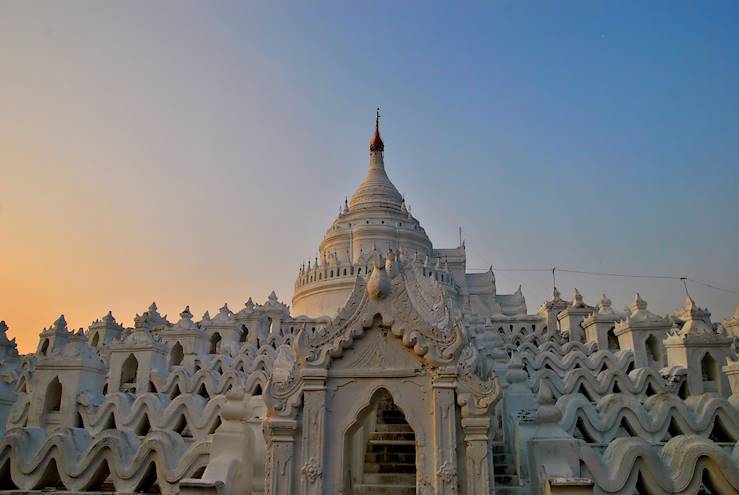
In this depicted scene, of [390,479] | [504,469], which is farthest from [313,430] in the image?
[504,469]

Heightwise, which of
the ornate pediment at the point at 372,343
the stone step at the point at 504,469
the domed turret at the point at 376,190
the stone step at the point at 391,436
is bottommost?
the stone step at the point at 504,469

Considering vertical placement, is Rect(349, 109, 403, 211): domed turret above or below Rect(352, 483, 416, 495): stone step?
above

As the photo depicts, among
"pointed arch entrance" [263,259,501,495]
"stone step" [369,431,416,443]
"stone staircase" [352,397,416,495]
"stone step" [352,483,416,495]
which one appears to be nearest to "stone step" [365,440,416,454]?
"stone staircase" [352,397,416,495]

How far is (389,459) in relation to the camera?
10508 mm

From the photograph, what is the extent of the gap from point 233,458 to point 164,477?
6.73 ft

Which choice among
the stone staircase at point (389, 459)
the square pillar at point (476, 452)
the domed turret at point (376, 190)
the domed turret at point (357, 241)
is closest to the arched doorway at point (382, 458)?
the stone staircase at point (389, 459)

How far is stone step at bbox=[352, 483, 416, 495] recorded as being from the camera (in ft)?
30.9

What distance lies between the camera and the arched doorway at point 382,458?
952cm

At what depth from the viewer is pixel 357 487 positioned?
9.49 metres

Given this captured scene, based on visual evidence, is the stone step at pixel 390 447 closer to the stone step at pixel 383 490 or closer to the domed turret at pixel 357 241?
the stone step at pixel 383 490

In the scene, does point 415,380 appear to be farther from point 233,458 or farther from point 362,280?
point 233,458

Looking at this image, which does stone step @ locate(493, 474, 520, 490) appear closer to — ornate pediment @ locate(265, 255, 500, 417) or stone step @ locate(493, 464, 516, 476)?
stone step @ locate(493, 464, 516, 476)

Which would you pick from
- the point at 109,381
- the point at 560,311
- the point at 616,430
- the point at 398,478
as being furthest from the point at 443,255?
the point at 398,478

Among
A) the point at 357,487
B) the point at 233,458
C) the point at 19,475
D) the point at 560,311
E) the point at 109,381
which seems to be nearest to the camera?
the point at 233,458
